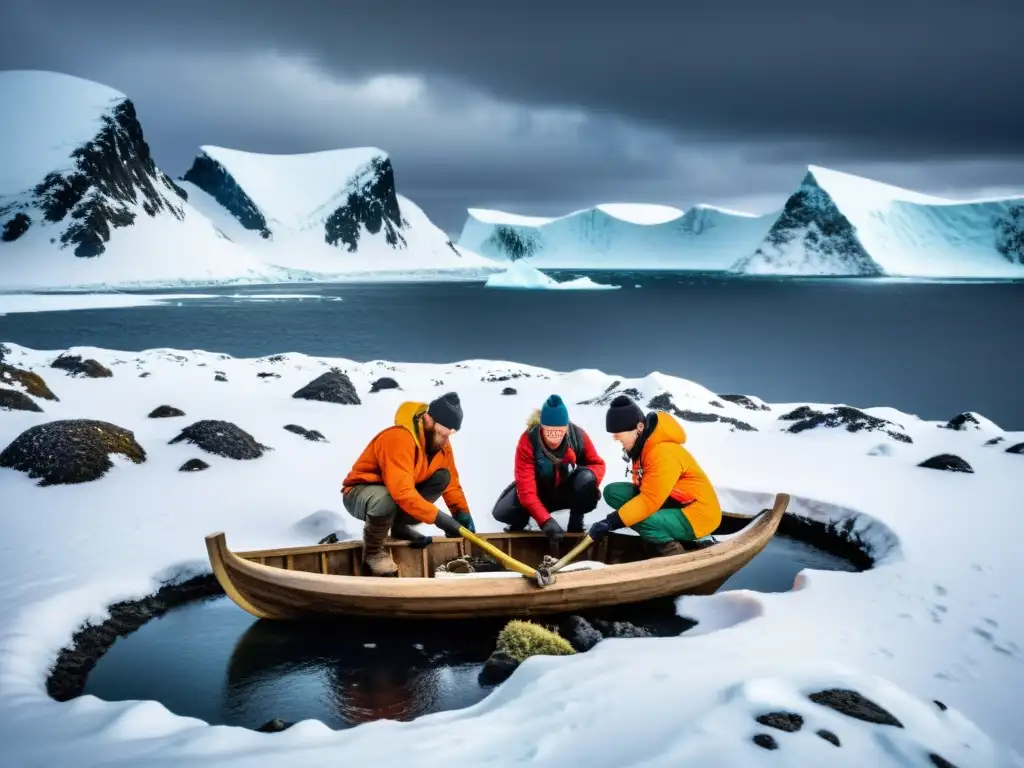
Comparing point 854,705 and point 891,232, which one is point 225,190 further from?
point 854,705

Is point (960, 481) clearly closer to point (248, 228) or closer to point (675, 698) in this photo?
point (675, 698)

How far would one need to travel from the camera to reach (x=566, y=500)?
8.08 metres

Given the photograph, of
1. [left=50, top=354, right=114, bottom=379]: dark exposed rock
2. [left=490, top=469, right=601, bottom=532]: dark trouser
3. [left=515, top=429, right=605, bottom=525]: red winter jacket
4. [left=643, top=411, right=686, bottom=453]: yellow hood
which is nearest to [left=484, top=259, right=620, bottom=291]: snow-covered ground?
[left=50, top=354, right=114, bottom=379]: dark exposed rock

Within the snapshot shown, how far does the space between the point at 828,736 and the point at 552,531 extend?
11.6 ft

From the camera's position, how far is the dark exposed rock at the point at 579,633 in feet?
20.5

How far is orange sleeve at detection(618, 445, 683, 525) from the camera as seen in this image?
22.3 ft

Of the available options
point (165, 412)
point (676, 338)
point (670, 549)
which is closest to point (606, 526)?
point (670, 549)

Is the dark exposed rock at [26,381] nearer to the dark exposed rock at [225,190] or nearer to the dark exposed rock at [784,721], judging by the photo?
the dark exposed rock at [784,721]

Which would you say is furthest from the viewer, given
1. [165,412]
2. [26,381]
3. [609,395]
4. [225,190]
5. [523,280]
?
[225,190]

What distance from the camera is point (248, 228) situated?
550 feet

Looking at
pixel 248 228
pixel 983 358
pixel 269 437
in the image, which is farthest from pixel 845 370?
pixel 248 228

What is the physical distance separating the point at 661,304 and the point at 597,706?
83.6 metres

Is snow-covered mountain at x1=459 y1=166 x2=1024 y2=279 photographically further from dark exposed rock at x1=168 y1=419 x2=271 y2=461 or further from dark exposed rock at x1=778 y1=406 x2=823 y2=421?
dark exposed rock at x1=168 y1=419 x2=271 y2=461

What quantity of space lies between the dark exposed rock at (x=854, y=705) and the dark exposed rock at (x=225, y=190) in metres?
175
